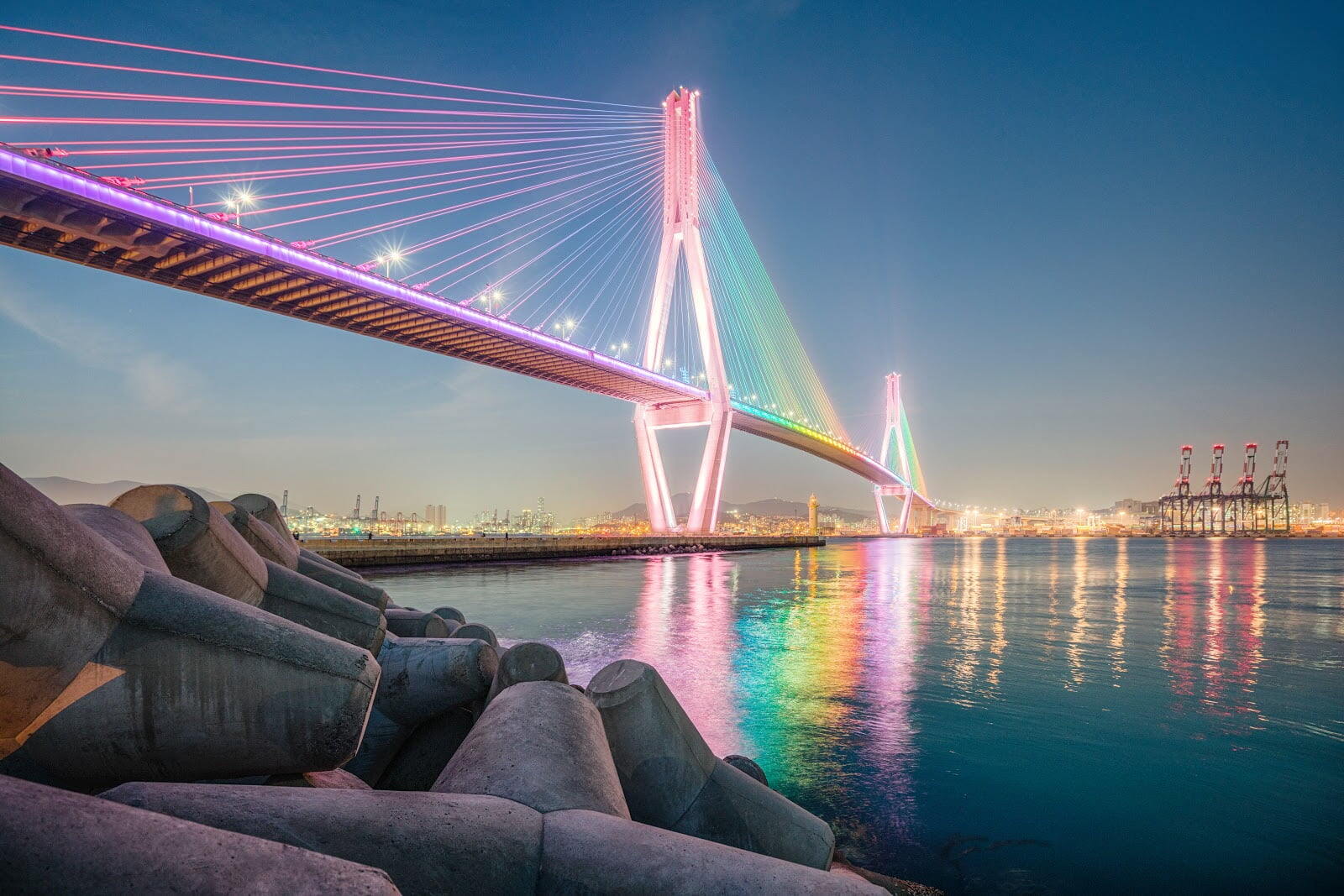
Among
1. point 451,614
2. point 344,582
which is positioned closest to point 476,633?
point 344,582

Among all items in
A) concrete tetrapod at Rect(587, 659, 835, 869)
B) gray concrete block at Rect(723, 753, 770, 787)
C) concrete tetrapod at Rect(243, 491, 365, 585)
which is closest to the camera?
concrete tetrapod at Rect(587, 659, 835, 869)

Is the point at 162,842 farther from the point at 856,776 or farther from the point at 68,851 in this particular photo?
the point at 856,776

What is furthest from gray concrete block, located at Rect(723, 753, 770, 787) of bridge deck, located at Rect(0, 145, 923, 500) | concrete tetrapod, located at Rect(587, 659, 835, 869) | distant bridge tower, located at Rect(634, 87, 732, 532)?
distant bridge tower, located at Rect(634, 87, 732, 532)

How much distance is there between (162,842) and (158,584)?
117 cm

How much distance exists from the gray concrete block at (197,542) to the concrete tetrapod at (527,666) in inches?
48.7

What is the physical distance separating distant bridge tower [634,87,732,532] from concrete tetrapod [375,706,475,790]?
3769 cm

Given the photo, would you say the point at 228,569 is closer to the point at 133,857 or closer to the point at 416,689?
the point at 416,689

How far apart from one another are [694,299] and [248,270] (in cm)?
2256

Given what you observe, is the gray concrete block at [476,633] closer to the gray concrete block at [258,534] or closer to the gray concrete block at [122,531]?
the gray concrete block at [258,534]

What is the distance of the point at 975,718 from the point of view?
7023 millimetres

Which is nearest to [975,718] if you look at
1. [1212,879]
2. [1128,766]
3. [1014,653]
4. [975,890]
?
[1128,766]

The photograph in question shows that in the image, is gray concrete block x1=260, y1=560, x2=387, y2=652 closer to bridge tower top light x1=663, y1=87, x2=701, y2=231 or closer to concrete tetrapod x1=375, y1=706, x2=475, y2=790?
concrete tetrapod x1=375, y1=706, x2=475, y2=790

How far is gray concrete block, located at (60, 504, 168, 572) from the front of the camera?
2473mm

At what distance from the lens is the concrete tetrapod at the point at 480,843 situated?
1587mm
